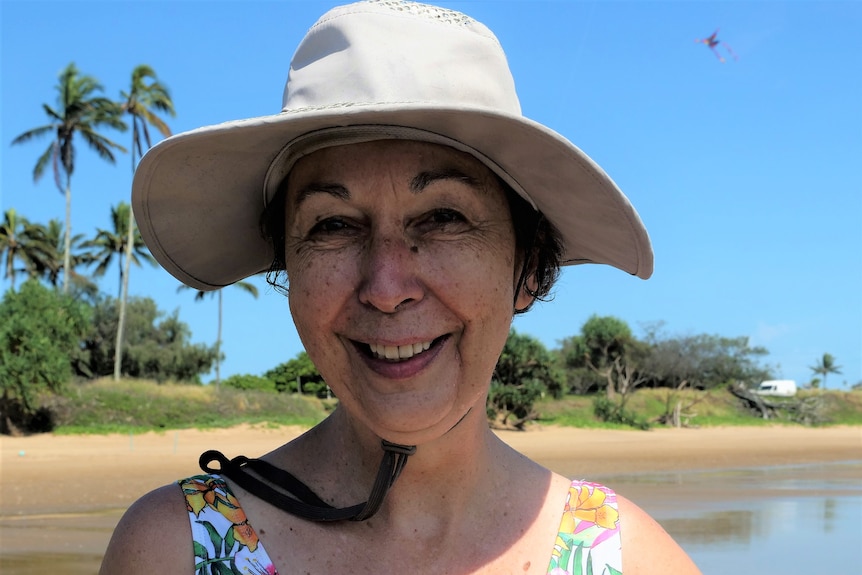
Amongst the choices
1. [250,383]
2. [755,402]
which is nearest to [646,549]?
[755,402]

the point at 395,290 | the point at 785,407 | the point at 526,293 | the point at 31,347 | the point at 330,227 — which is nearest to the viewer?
the point at 395,290

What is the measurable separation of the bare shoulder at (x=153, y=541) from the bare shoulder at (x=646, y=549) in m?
0.73

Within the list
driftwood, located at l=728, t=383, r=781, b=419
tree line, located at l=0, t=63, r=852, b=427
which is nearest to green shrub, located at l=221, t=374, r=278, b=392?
tree line, located at l=0, t=63, r=852, b=427

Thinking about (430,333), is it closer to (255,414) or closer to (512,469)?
(512,469)

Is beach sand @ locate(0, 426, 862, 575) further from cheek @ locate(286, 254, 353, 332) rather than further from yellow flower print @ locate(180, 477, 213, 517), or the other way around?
cheek @ locate(286, 254, 353, 332)

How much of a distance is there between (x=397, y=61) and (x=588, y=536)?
2.84 feet

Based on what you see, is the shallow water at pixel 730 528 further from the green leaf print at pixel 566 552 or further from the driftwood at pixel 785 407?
the driftwood at pixel 785 407

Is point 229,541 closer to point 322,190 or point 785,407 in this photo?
point 322,190

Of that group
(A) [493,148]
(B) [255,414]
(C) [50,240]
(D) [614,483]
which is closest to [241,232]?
(A) [493,148]

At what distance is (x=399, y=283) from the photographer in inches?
51.4

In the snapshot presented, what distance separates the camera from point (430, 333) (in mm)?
1322

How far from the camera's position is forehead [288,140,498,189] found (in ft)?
4.48

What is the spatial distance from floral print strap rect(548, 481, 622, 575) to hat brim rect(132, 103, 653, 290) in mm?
429

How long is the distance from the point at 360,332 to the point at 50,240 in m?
45.3
